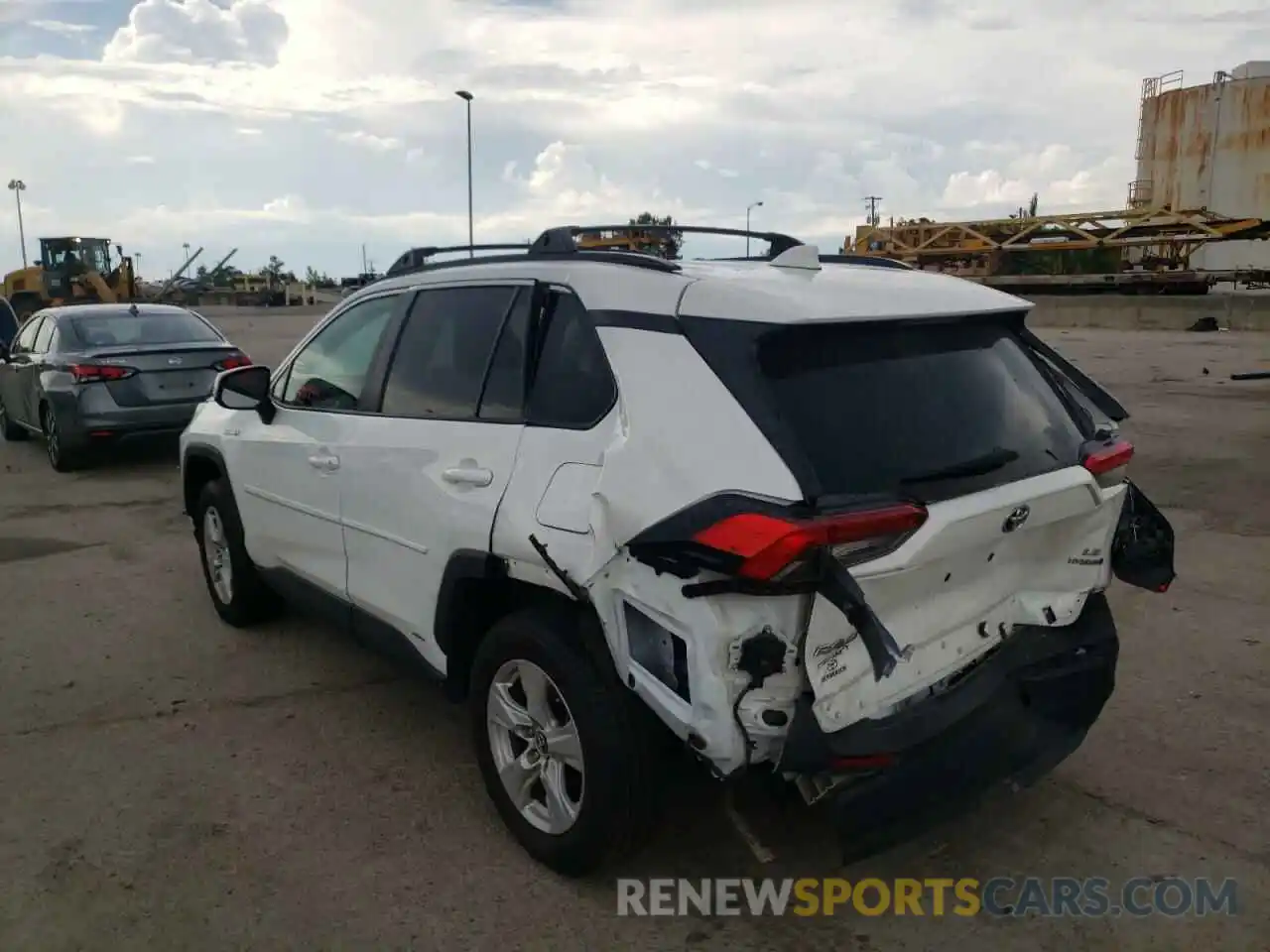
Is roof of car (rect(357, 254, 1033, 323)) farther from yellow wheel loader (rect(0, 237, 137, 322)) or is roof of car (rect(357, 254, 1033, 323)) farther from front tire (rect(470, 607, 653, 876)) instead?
yellow wheel loader (rect(0, 237, 137, 322))

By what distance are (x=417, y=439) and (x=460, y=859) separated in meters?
→ 1.40

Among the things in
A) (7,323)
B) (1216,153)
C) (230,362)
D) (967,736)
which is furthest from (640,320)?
(1216,153)

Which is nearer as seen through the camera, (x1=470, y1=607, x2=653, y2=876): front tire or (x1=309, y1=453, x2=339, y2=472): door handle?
(x1=470, y1=607, x2=653, y2=876): front tire

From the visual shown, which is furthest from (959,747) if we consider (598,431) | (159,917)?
(159,917)

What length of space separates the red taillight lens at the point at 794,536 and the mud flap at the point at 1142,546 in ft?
4.37

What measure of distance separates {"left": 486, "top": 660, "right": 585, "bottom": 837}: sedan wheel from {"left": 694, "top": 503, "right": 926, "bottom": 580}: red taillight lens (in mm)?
838

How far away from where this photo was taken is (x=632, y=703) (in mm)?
2840

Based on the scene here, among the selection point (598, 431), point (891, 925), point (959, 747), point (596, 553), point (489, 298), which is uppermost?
point (489, 298)

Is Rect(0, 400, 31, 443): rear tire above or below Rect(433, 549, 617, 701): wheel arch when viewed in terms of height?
below

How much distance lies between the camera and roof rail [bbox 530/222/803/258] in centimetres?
355

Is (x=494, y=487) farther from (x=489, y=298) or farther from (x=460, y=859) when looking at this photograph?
(x=460, y=859)

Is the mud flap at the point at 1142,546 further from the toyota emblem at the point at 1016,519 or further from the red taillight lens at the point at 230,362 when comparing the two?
the red taillight lens at the point at 230,362

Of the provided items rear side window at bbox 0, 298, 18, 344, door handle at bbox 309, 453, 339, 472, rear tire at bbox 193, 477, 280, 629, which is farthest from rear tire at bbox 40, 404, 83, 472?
rear side window at bbox 0, 298, 18, 344

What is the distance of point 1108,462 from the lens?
127 inches
